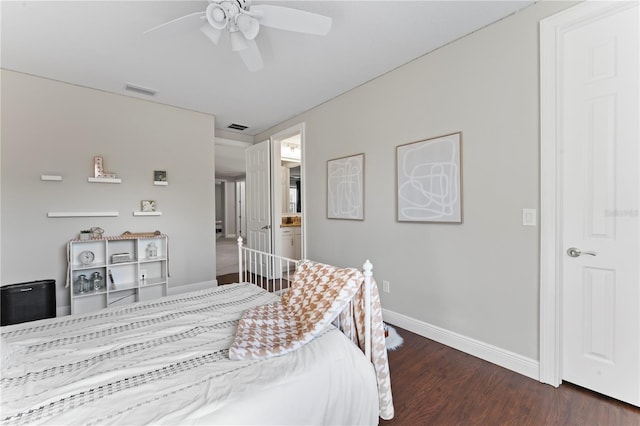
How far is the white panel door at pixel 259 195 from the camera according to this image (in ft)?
14.8

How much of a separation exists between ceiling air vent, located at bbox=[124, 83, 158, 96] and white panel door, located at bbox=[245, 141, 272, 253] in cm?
165

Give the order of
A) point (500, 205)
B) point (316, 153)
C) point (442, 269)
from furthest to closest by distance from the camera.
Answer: point (316, 153) < point (442, 269) < point (500, 205)

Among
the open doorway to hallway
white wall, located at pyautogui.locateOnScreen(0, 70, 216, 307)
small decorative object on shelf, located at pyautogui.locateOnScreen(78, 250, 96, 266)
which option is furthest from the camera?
the open doorway to hallway

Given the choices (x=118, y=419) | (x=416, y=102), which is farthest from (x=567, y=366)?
(x=118, y=419)

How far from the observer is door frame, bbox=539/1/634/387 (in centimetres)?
186

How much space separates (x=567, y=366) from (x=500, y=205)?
1131 mm

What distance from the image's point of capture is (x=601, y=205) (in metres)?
1.75

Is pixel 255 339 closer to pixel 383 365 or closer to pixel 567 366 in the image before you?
pixel 383 365

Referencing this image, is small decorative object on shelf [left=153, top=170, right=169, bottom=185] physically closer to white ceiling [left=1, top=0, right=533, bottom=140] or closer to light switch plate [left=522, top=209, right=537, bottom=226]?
white ceiling [left=1, top=0, right=533, bottom=140]

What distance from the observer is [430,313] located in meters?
2.56

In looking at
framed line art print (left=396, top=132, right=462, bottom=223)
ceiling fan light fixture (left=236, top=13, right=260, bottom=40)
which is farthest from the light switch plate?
ceiling fan light fixture (left=236, top=13, right=260, bottom=40)

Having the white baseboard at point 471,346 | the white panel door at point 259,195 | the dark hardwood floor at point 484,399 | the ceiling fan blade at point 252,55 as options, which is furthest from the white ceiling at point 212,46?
the dark hardwood floor at point 484,399

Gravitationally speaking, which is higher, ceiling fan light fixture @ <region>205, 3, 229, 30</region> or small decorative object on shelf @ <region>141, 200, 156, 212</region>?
ceiling fan light fixture @ <region>205, 3, 229, 30</region>

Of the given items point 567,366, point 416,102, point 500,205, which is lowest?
point 567,366
